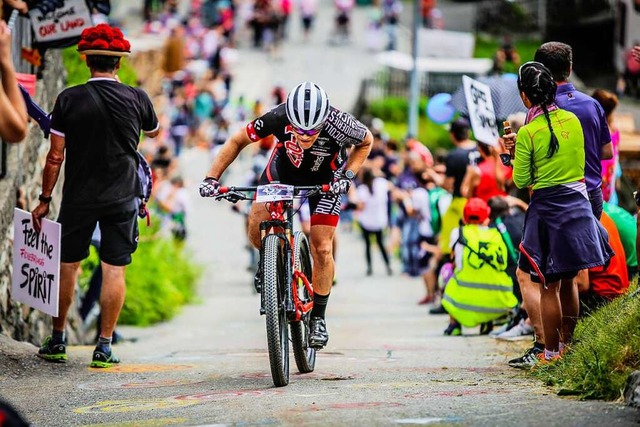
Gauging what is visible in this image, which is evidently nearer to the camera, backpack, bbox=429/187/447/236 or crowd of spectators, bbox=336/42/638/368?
crowd of spectators, bbox=336/42/638/368

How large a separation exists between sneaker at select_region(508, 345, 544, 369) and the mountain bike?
4.57ft

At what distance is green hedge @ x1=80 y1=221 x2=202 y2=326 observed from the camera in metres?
15.7

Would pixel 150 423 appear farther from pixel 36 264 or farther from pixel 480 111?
pixel 480 111

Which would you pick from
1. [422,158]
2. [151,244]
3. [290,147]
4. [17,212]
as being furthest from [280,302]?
[422,158]

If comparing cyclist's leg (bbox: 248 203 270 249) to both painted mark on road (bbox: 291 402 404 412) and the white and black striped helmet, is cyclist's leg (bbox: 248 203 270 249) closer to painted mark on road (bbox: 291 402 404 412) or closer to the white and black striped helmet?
the white and black striped helmet

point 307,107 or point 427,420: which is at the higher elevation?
point 307,107

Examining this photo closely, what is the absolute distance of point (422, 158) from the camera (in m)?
18.4

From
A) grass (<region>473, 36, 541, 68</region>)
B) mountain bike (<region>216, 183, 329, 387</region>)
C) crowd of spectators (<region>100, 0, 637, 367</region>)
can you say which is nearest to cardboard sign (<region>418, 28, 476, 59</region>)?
crowd of spectators (<region>100, 0, 637, 367</region>)

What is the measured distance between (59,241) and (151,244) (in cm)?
768

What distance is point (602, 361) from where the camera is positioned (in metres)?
7.28

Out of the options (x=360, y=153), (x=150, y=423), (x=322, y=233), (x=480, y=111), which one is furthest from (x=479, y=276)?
(x=150, y=423)

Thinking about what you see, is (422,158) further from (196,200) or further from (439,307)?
(196,200)

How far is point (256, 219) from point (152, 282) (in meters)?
7.24

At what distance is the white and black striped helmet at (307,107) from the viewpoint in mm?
8570
